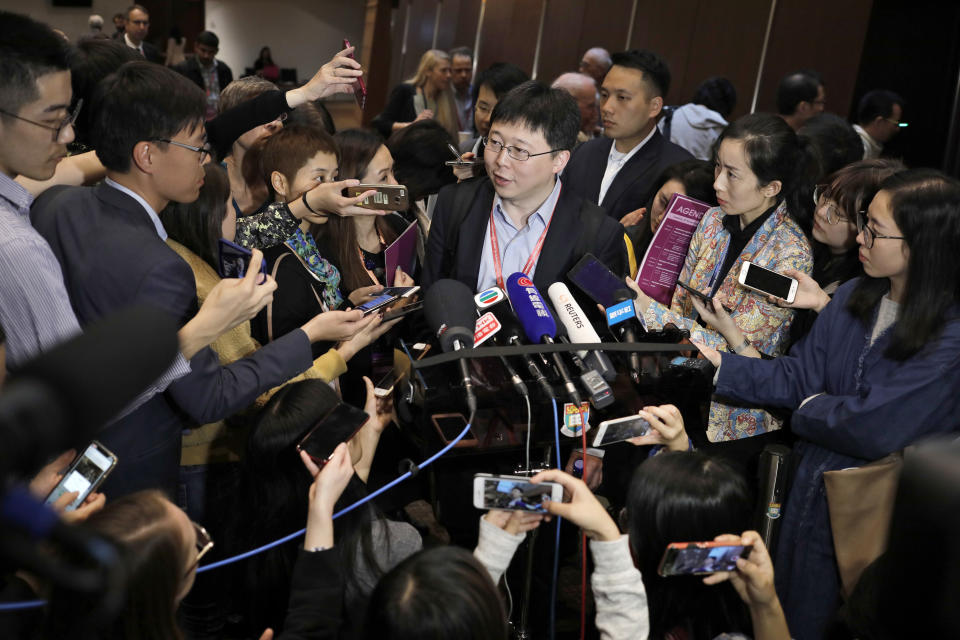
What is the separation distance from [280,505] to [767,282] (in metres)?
1.48

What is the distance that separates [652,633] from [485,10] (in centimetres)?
1021

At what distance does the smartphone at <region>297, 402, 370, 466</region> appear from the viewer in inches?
61.3

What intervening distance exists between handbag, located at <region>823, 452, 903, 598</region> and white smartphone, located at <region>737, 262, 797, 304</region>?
53 cm

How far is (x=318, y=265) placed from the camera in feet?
8.17

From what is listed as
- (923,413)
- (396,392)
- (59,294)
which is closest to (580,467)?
(396,392)

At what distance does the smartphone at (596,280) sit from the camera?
194cm

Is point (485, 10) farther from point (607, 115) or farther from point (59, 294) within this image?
point (59, 294)

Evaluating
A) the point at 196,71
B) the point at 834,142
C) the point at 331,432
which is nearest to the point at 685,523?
the point at 331,432

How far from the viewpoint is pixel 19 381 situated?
0.59 m

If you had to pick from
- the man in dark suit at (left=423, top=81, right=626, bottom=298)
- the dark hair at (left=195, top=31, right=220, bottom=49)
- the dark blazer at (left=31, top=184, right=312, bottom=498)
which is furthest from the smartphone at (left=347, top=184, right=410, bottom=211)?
the dark hair at (left=195, top=31, right=220, bottom=49)

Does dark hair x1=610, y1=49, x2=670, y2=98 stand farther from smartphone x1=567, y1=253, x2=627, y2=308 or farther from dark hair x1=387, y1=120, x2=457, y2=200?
smartphone x1=567, y1=253, x2=627, y2=308

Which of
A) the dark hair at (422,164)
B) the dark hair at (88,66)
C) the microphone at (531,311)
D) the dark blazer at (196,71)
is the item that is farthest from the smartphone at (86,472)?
the dark blazer at (196,71)

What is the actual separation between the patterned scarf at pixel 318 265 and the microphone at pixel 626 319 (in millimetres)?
997

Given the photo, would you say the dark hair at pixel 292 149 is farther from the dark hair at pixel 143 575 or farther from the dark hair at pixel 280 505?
the dark hair at pixel 143 575
